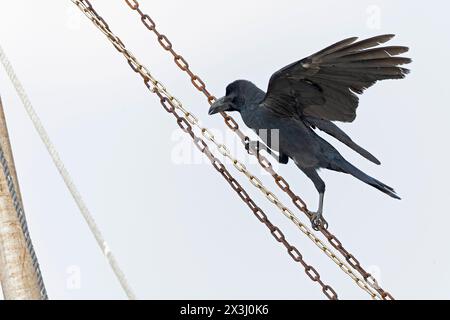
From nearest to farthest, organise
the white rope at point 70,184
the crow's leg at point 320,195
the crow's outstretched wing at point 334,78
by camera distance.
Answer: the white rope at point 70,184
the crow's outstretched wing at point 334,78
the crow's leg at point 320,195

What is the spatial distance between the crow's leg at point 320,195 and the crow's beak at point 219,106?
29.1 inches

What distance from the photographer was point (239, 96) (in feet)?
21.9

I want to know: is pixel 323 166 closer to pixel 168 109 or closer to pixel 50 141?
pixel 168 109

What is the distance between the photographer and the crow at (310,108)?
6164 mm

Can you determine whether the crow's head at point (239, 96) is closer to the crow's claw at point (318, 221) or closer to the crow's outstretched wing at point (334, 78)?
the crow's outstretched wing at point (334, 78)

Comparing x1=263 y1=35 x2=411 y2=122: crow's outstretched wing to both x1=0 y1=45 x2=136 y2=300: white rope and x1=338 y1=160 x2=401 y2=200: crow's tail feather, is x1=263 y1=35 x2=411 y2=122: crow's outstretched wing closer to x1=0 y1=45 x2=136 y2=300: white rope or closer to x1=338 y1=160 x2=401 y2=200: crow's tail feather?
x1=338 y1=160 x2=401 y2=200: crow's tail feather

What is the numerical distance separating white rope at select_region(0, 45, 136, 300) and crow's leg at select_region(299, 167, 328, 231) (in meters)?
2.00

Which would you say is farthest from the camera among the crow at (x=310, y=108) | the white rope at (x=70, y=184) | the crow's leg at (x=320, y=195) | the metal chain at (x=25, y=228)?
the crow's leg at (x=320, y=195)

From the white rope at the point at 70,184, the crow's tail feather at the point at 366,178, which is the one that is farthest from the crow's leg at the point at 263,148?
the white rope at the point at 70,184

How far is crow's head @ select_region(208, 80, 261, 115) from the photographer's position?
6637mm

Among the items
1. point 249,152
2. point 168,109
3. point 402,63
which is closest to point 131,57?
point 168,109

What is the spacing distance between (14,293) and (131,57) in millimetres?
2054

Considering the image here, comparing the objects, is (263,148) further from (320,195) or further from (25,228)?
(25,228)
